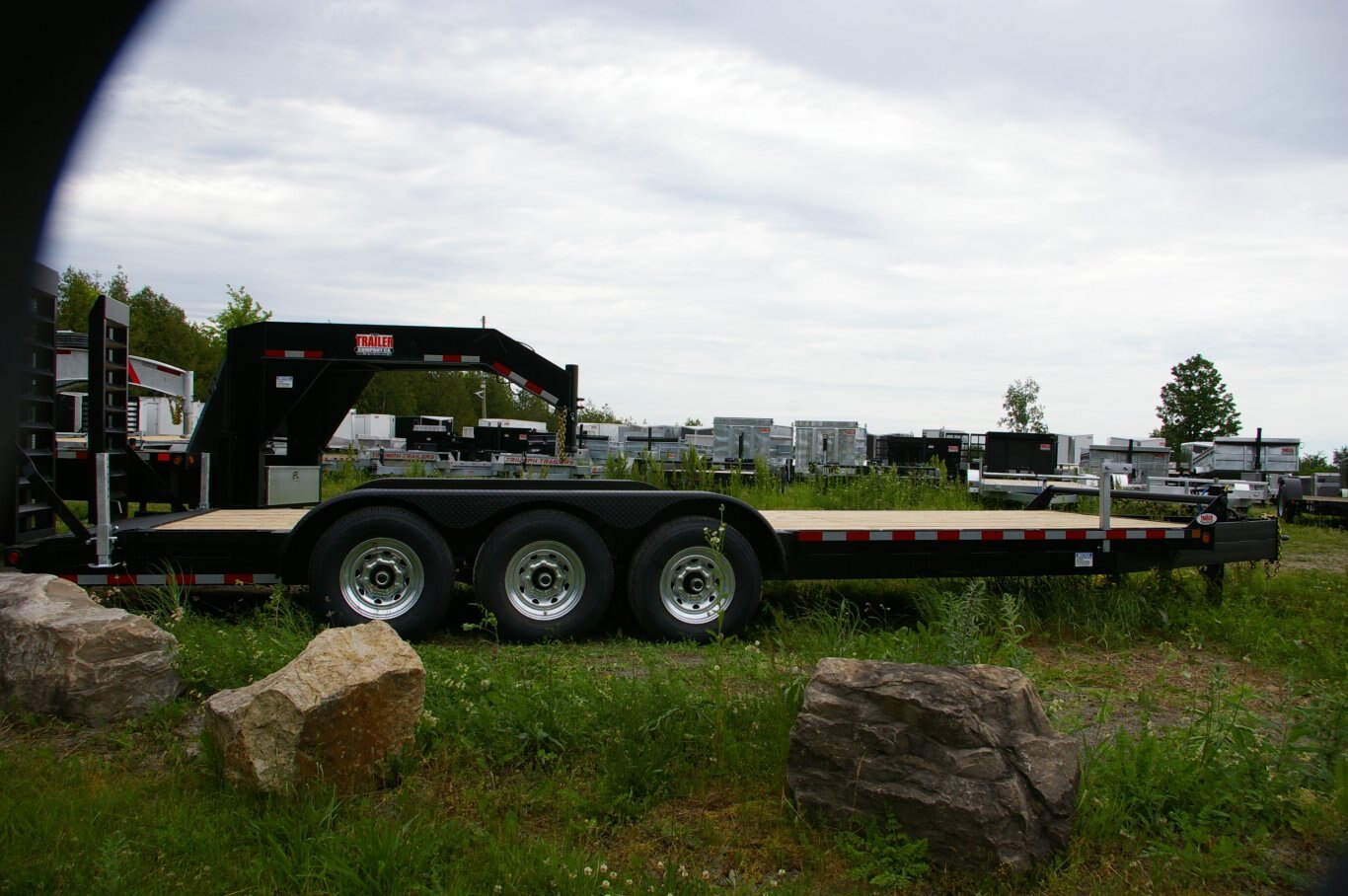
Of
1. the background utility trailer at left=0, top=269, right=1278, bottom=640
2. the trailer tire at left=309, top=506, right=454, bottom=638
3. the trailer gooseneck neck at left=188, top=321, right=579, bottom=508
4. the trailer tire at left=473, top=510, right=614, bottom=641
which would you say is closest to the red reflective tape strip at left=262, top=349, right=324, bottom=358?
the trailer gooseneck neck at left=188, top=321, right=579, bottom=508

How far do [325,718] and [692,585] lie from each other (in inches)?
132

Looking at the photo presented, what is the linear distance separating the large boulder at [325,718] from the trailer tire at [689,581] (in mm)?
2618

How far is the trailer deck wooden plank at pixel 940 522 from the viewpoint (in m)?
7.63

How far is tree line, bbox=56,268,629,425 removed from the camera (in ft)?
41.7

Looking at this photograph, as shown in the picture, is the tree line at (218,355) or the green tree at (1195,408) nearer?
the tree line at (218,355)

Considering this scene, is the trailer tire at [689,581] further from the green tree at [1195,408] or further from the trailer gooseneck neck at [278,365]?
the green tree at [1195,408]

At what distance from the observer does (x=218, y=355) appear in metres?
31.8

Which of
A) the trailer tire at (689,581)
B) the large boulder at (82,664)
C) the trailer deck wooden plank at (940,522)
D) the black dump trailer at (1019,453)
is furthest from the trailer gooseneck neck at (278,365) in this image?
the black dump trailer at (1019,453)

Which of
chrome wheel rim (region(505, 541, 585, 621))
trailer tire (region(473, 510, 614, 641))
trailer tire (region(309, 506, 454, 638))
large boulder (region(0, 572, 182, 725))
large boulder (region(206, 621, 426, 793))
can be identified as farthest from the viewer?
chrome wheel rim (region(505, 541, 585, 621))

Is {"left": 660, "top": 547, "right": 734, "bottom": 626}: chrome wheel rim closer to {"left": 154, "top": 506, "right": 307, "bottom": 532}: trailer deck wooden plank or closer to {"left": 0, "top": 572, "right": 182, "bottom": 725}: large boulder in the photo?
A: {"left": 154, "top": 506, "right": 307, "bottom": 532}: trailer deck wooden plank

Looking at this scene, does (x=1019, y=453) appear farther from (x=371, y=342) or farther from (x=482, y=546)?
(x=482, y=546)

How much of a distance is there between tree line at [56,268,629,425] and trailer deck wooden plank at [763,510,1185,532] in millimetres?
3040

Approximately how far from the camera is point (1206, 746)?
409cm

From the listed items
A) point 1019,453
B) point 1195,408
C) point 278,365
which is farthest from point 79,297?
point 1195,408
